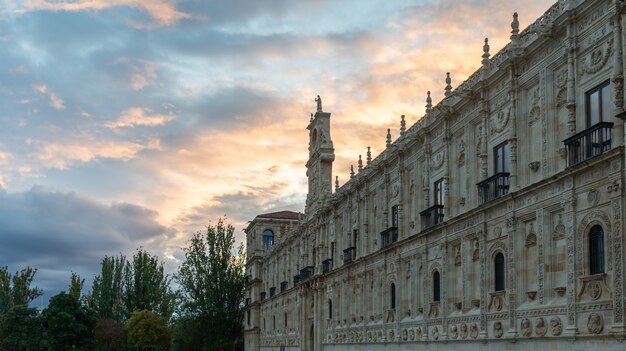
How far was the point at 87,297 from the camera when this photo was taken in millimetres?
88625

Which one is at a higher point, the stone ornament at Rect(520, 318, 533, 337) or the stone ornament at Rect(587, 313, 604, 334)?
the stone ornament at Rect(587, 313, 604, 334)

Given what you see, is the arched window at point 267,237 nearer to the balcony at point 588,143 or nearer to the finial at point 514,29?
the finial at point 514,29

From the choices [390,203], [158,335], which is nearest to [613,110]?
[390,203]

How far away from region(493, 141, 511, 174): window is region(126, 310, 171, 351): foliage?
51.9m

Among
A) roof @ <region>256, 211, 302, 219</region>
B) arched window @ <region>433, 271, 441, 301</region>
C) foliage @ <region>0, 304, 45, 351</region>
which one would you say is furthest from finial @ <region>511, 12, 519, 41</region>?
roof @ <region>256, 211, 302, 219</region>

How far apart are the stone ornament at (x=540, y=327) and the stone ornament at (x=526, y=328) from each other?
40 cm

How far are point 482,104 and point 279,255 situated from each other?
46154mm

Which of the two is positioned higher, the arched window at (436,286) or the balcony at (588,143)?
the balcony at (588,143)

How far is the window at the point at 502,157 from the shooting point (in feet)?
89.6

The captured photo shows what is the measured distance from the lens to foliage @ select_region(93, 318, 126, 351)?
243 ft

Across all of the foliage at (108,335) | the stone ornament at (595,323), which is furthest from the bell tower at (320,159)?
the stone ornament at (595,323)

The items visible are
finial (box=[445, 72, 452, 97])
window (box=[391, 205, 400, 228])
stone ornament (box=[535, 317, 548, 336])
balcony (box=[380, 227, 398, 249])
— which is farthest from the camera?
window (box=[391, 205, 400, 228])

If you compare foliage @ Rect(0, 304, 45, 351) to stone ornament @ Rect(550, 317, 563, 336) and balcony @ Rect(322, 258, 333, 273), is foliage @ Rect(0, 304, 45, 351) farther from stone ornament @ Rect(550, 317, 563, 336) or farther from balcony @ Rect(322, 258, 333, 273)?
stone ornament @ Rect(550, 317, 563, 336)

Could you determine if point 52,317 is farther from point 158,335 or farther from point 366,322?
point 366,322
